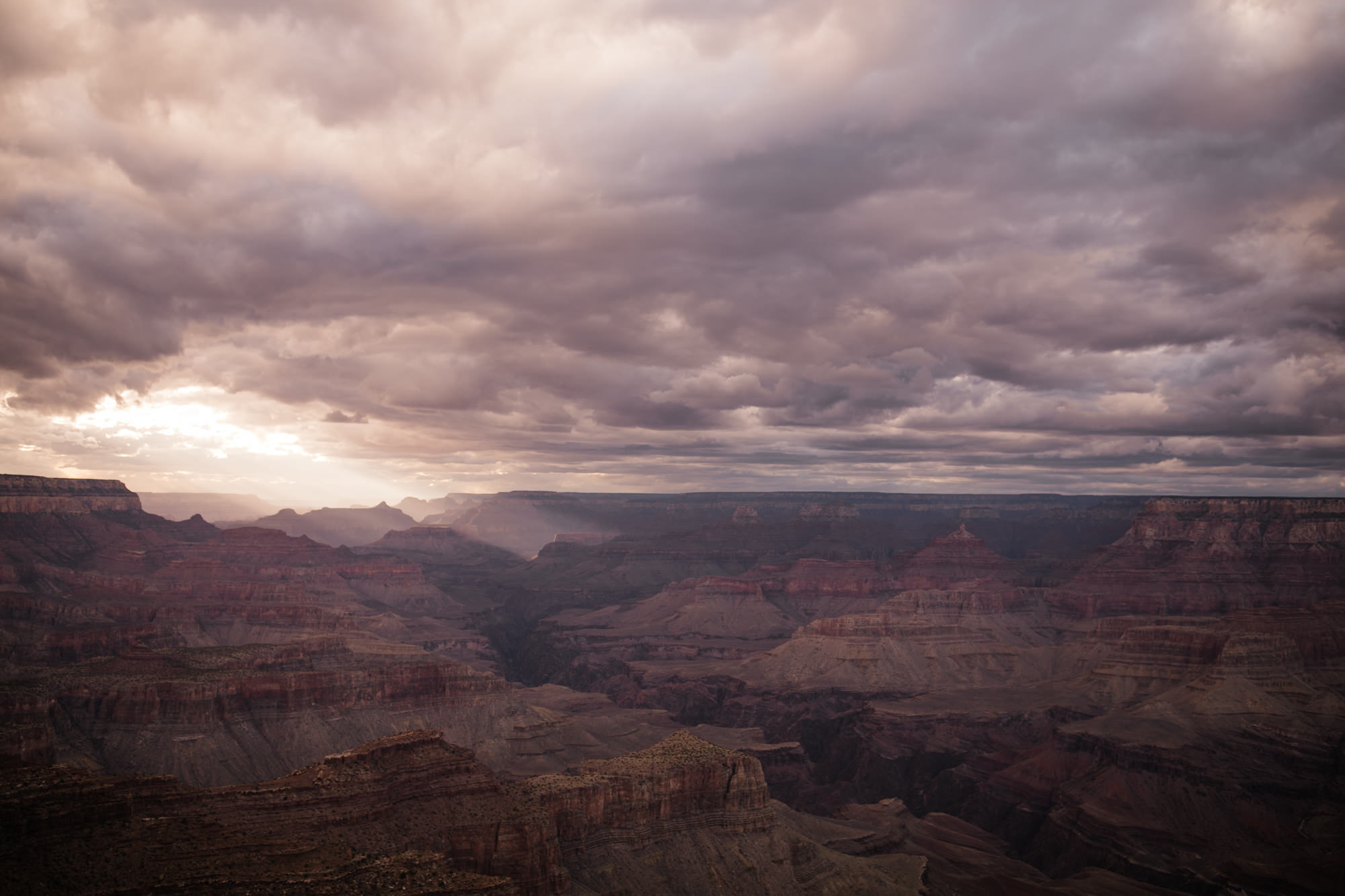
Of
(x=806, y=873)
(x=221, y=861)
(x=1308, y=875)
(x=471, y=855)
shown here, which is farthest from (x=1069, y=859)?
(x=221, y=861)

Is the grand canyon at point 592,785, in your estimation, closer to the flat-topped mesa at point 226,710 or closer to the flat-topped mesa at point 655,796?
the flat-topped mesa at point 655,796

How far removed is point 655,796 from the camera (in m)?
86.6

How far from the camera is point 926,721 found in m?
196

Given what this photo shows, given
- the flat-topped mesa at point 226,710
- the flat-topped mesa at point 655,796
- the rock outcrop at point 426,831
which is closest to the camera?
the rock outcrop at point 426,831

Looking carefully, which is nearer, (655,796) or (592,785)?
(592,785)

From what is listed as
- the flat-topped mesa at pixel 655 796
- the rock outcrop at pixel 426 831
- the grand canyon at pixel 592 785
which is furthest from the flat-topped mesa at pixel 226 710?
the flat-topped mesa at pixel 655 796

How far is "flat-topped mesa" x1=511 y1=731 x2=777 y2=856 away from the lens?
8025 cm

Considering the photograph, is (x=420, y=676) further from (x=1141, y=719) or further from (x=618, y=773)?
(x=1141, y=719)

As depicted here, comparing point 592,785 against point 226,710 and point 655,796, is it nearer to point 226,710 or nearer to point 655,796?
point 655,796

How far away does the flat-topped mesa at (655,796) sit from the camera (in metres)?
80.2

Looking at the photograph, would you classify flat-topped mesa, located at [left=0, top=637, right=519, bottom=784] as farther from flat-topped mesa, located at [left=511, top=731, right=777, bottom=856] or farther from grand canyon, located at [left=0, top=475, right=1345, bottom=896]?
flat-topped mesa, located at [left=511, top=731, right=777, bottom=856]

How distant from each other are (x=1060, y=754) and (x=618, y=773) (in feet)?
338

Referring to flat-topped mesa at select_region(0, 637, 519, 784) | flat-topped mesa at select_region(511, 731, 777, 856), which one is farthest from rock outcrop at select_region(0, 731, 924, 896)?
flat-topped mesa at select_region(0, 637, 519, 784)

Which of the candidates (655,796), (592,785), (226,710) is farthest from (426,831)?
(226,710)
